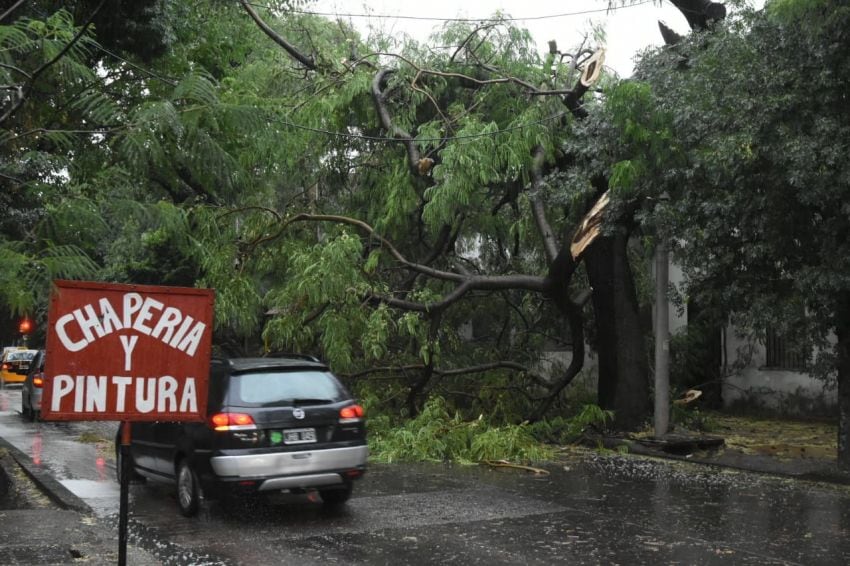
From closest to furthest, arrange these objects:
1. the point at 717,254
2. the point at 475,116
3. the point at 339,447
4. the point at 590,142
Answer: the point at 339,447
the point at 717,254
the point at 590,142
the point at 475,116

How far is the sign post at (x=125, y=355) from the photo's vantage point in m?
5.74

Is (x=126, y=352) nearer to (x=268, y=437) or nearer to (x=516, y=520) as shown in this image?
(x=268, y=437)

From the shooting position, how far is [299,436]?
9625 millimetres

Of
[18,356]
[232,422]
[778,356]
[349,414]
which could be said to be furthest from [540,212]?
[18,356]

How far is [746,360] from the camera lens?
21219 mm

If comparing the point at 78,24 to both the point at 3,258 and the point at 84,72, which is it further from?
the point at 3,258

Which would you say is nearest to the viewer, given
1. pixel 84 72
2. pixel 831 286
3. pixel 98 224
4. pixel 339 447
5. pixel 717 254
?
pixel 98 224

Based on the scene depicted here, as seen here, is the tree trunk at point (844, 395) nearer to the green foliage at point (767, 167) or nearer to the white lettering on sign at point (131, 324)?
the green foliage at point (767, 167)

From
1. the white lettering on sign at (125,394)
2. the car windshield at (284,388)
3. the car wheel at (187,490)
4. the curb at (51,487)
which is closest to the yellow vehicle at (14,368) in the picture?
the curb at (51,487)

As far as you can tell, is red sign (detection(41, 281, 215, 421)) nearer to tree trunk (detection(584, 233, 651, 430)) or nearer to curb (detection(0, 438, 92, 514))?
curb (detection(0, 438, 92, 514))

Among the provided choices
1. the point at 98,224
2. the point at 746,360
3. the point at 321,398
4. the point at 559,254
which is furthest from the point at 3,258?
the point at 746,360

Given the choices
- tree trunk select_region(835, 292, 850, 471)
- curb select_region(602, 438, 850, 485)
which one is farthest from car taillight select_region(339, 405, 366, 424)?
tree trunk select_region(835, 292, 850, 471)

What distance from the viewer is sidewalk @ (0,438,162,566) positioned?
7.64 meters

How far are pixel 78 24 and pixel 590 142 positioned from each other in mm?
7300
